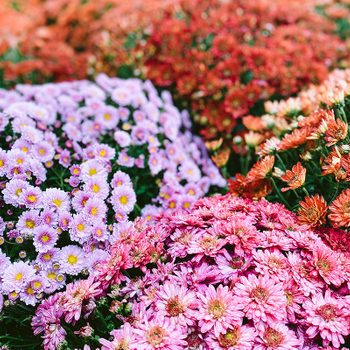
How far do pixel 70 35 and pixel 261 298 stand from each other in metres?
4.33

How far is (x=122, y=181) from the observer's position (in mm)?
2408

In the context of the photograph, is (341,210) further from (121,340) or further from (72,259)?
(72,259)

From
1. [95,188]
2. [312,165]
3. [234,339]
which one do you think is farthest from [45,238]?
[312,165]

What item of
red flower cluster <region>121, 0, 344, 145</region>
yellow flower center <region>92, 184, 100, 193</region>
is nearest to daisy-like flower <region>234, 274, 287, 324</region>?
yellow flower center <region>92, 184, 100, 193</region>

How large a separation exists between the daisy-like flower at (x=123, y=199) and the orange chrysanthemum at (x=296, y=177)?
0.70 m

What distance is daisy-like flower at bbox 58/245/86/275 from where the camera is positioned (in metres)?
2.05

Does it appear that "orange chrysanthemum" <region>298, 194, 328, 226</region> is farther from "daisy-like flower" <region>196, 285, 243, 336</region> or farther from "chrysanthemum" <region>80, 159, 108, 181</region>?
"chrysanthemum" <region>80, 159, 108, 181</region>

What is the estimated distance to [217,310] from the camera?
165 centimetres

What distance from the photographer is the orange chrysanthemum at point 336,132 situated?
81.7 inches

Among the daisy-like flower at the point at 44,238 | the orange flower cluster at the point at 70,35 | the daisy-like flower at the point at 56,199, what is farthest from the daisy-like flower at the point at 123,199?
the orange flower cluster at the point at 70,35

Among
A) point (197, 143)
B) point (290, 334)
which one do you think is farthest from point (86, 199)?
point (197, 143)

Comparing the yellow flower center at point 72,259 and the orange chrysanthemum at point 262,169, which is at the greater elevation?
the orange chrysanthemum at point 262,169

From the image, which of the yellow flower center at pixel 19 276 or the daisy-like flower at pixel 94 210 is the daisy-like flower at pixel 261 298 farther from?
the yellow flower center at pixel 19 276

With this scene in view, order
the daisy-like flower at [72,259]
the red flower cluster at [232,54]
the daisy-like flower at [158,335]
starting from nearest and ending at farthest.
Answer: the daisy-like flower at [158,335] < the daisy-like flower at [72,259] < the red flower cluster at [232,54]
